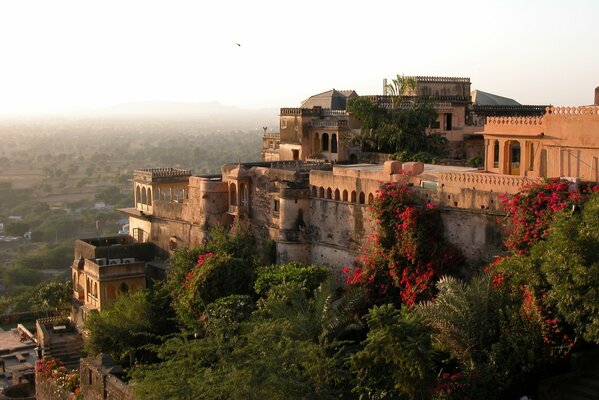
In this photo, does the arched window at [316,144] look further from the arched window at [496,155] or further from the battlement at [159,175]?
the arched window at [496,155]

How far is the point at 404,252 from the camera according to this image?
18625 millimetres

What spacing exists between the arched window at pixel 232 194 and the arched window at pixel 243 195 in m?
0.18

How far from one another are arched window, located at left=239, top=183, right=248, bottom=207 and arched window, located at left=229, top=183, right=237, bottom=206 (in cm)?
18

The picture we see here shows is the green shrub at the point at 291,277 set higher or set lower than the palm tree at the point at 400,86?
lower

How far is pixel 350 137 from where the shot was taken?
27875 millimetres

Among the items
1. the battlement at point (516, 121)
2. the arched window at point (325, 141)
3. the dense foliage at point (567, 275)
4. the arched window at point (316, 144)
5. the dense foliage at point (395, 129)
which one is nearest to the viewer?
the dense foliage at point (567, 275)

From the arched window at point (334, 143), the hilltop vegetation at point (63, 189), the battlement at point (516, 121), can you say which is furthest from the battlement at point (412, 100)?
the hilltop vegetation at point (63, 189)

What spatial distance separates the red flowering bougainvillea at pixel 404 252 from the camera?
18.2 meters

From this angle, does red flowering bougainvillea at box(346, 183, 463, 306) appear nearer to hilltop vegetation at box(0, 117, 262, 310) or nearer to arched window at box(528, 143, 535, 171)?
arched window at box(528, 143, 535, 171)

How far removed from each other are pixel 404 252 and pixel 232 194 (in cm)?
761

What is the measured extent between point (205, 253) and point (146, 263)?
510 cm

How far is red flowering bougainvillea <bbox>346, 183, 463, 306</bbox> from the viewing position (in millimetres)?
18188

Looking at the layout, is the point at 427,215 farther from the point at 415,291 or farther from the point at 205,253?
the point at 205,253

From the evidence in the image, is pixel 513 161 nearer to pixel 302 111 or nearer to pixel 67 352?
pixel 302 111
